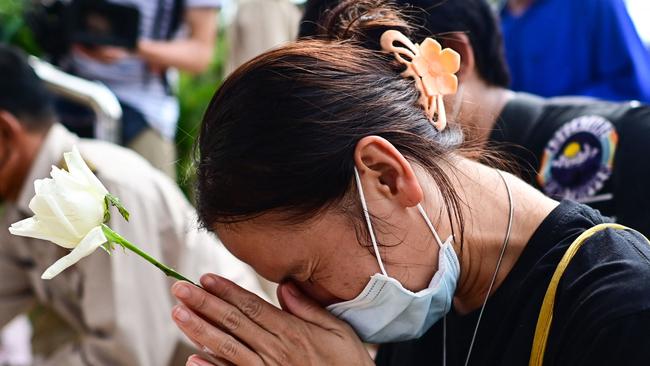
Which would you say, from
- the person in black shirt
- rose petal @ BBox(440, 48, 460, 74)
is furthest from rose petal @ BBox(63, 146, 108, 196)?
the person in black shirt

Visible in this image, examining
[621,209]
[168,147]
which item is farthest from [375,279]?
[168,147]

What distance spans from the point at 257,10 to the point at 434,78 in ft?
8.22

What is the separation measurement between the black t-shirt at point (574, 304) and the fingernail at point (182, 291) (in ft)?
1.64

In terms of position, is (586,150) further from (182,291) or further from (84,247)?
(84,247)

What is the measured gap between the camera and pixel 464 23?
233 cm

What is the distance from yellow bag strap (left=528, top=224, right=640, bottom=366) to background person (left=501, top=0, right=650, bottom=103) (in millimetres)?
1692

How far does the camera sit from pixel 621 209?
2180 millimetres

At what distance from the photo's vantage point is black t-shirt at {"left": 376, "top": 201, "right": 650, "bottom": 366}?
1351 mm

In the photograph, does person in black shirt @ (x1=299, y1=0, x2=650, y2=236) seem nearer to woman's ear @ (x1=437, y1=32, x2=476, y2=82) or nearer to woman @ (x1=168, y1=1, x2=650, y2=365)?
woman's ear @ (x1=437, y1=32, x2=476, y2=82)

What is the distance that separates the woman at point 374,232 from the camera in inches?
57.4

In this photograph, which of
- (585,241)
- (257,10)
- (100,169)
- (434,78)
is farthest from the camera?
(257,10)

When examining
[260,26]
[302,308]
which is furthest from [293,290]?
[260,26]

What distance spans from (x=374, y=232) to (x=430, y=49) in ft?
1.13

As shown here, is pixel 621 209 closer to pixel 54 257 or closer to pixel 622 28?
pixel 622 28
